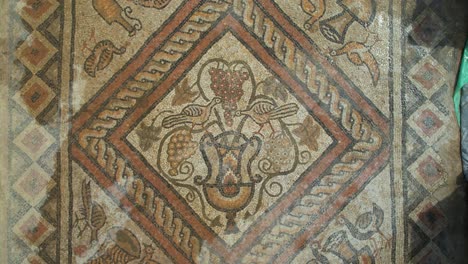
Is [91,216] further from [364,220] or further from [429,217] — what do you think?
[429,217]

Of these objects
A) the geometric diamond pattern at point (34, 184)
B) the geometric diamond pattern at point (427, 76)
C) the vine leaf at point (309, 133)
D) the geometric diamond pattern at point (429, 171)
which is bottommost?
the geometric diamond pattern at point (429, 171)

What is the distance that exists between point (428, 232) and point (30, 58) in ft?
6.10

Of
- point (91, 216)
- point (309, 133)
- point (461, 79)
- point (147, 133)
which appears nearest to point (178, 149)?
point (147, 133)

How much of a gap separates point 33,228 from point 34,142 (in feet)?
1.18

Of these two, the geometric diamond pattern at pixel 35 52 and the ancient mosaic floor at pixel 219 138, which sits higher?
the geometric diamond pattern at pixel 35 52

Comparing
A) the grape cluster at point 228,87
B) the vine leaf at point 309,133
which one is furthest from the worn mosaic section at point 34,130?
the vine leaf at point 309,133

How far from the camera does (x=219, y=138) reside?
210 centimetres

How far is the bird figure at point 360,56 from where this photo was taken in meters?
2.15

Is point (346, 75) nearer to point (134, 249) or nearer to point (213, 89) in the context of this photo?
point (213, 89)

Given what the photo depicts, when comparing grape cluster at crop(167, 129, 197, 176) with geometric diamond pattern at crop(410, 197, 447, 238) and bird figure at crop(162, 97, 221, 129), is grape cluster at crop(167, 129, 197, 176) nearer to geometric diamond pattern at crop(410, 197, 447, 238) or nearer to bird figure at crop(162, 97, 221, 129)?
bird figure at crop(162, 97, 221, 129)

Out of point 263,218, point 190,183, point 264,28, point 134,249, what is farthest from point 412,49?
point 134,249

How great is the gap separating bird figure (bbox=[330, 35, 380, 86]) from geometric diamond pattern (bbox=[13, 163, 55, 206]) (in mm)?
1332

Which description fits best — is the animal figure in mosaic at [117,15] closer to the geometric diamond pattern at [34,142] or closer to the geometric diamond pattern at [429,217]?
the geometric diamond pattern at [34,142]

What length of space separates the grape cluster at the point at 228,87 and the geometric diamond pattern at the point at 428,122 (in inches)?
29.6
